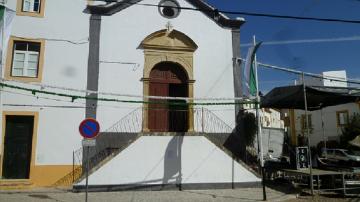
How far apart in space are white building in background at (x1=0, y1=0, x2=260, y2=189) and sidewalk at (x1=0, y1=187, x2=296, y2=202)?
0.66 m

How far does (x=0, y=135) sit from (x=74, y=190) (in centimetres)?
366

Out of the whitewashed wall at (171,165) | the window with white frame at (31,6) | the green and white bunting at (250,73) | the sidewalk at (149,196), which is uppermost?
the window with white frame at (31,6)

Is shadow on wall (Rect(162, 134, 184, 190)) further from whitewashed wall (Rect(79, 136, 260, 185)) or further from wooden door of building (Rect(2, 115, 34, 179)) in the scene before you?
wooden door of building (Rect(2, 115, 34, 179))

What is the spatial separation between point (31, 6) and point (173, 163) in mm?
8880

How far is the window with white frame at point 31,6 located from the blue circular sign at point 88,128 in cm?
778

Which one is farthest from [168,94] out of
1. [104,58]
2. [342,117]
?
[342,117]

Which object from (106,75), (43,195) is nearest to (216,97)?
(106,75)

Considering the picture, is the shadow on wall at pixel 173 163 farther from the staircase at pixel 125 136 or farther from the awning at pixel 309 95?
the awning at pixel 309 95

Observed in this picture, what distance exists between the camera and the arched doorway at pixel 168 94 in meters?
14.9

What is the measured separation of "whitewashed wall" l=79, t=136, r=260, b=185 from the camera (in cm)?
1202

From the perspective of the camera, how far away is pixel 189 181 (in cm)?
1267

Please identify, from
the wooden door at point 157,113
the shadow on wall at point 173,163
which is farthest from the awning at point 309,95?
the wooden door at point 157,113

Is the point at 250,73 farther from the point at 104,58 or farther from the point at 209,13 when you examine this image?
the point at 104,58

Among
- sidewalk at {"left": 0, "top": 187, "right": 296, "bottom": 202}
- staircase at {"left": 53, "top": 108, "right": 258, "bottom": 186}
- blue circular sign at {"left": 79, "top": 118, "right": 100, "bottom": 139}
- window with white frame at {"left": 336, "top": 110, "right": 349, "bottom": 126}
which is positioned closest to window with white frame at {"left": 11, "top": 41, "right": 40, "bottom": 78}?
staircase at {"left": 53, "top": 108, "right": 258, "bottom": 186}
